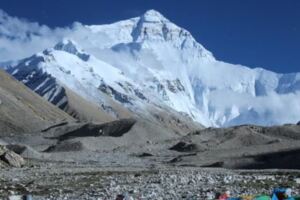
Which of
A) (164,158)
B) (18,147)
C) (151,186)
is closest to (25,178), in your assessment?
(151,186)

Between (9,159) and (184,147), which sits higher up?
(184,147)

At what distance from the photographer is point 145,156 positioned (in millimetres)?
147000

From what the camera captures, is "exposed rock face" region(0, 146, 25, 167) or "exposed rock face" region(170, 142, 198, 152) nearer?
"exposed rock face" region(0, 146, 25, 167)

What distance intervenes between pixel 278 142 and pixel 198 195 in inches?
4012

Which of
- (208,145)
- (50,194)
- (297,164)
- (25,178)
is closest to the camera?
(50,194)

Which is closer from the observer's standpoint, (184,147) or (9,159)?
(9,159)

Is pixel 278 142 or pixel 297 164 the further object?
pixel 278 142

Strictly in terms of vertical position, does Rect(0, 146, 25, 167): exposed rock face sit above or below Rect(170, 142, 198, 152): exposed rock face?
below

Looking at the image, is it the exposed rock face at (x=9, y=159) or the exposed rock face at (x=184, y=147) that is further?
the exposed rock face at (x=184, y=147)

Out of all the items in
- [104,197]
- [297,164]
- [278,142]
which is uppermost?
[278,142]

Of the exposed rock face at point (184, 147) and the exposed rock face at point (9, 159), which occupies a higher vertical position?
the exposed rock face at point (184, 147)

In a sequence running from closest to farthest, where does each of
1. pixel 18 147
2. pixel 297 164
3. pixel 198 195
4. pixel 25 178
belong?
pixel 198 195
pixel 25 178
pixel 297 164
pixel 18 147

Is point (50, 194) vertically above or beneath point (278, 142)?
beneath

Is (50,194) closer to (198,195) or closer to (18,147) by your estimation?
(198,195)
